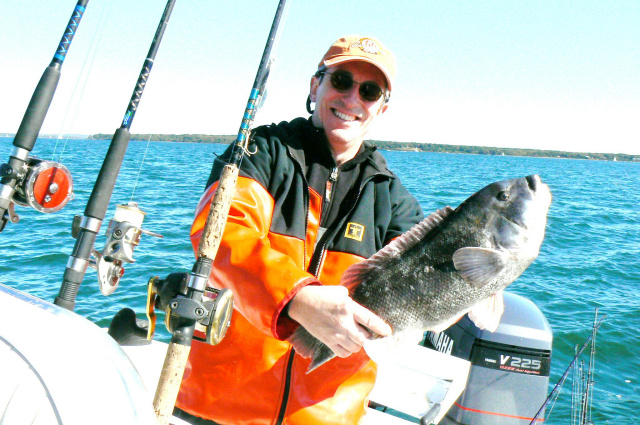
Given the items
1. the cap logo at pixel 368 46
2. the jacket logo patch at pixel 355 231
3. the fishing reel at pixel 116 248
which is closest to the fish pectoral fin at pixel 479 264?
Result: the jacket logo patch at pixel 355 231

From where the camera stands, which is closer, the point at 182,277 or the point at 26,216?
the point at 182,277

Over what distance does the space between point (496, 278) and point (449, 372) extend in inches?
89.0

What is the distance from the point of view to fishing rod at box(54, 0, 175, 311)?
2.63 meters

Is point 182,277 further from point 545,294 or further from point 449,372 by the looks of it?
point 545,294

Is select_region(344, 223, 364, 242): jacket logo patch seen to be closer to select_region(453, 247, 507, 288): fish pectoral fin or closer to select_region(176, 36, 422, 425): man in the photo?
select_region(176, 36, 422, 425): man

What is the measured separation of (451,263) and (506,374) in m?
2.95

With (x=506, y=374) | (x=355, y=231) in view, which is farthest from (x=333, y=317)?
(x=506, y=374)

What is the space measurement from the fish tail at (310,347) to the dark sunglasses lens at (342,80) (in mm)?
1437

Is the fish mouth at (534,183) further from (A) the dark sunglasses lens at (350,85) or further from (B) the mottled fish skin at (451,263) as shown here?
(A) the dark sunglasses lens at (350,85)

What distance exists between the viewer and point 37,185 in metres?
2.75

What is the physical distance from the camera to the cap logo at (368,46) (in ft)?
9.10

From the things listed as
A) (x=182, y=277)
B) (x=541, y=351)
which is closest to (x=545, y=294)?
(x=541, y=351)

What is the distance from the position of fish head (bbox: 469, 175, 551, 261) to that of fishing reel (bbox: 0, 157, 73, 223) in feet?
7.77

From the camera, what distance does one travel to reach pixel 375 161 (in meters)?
2.99
